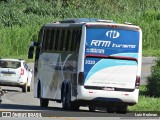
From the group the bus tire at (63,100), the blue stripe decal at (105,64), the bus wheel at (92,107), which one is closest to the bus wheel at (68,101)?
the bus tire at (63,100)

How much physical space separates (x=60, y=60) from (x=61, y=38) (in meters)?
→ 0.79

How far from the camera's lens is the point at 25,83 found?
137ft

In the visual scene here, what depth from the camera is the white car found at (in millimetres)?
41250

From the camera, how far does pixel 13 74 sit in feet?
136

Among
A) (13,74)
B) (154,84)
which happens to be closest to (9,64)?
(13,74)

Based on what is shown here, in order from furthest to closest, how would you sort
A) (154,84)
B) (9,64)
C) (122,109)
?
(9,64) → (154,84) → (122,109)

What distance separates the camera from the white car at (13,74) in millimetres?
41250

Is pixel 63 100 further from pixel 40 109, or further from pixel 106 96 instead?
pixel 106 96

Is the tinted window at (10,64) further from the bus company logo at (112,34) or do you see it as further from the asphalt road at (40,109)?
the bus company logo at (112,34)

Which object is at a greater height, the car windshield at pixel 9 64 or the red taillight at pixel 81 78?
the red taillight at pixel 81 78

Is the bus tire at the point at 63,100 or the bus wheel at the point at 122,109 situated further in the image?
the bus tire at the point at 63,100

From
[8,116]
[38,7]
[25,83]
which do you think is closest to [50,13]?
[38,7]

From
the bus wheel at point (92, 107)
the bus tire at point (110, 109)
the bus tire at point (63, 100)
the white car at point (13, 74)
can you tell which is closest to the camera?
the bus wheel at point (92, 107)

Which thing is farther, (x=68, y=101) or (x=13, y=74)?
(x=13, y=74)
